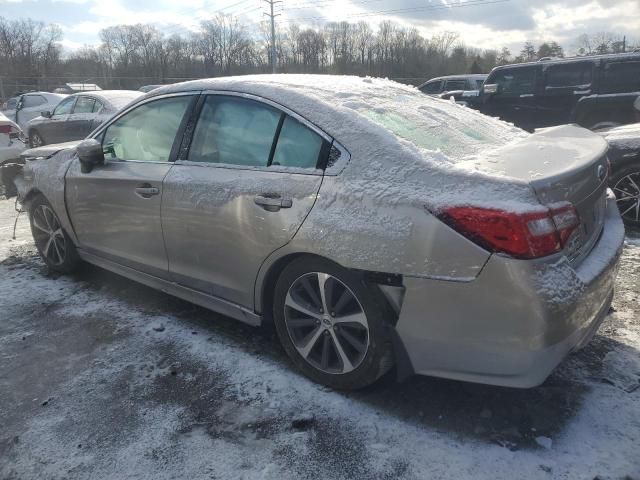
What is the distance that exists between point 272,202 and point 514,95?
357 inches

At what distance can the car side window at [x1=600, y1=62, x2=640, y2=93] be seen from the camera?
8.72 metres

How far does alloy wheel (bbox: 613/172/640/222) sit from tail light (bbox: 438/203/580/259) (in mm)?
3669

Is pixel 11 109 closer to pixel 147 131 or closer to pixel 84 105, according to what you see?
pixel 84 105

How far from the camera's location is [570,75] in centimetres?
959

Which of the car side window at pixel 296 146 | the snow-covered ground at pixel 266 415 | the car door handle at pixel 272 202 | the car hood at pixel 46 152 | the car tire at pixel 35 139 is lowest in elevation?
the snow-covered ground at pixel 266 415

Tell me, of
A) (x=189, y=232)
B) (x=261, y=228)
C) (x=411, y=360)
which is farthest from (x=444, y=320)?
(x=189, y=232)

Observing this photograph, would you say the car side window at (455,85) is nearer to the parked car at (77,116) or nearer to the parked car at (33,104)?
the parked car at (77,116)

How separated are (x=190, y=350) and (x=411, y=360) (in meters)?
1.55

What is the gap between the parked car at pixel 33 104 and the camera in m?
17.1

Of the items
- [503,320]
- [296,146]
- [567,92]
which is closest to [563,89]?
[567,92]

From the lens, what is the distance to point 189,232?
3.22m

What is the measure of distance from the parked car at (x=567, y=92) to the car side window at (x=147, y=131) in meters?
8.09

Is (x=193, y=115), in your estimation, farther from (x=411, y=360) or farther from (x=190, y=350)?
(x=411, y=360)

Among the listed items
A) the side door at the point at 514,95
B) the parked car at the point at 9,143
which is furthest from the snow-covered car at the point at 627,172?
the parked car at the point at 9,143
